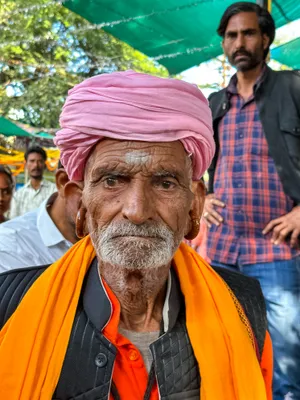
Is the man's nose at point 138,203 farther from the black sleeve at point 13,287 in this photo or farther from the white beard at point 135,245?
the black sleeve at point 13,287

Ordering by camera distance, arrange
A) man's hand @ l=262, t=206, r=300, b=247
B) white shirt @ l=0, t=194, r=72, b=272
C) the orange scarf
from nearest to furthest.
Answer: the orange scarf, white shirt @ l=0, t=194, r=72, b=272, man's hand @ l=262, t=206, r=300, b=247

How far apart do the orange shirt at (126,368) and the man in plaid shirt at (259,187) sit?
1586mm

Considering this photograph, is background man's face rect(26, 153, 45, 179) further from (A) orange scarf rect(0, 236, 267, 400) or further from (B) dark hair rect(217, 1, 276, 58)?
(A) orange scarf rect(0, 236, 267, 400)

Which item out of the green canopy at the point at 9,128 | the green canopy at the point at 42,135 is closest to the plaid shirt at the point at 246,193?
the green canopy at the point at 9,128

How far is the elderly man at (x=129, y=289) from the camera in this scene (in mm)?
1446

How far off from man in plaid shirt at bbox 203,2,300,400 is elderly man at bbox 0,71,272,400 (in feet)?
3.92

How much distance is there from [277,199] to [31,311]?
195 cm

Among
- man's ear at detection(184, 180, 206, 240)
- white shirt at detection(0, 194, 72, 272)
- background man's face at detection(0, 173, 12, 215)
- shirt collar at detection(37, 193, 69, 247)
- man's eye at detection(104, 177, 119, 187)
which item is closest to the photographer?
man's eye at detection(104, 177, 119, 187)

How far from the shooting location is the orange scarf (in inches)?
53.9

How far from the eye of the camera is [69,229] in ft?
8.01

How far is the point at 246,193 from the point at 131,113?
5.40ft

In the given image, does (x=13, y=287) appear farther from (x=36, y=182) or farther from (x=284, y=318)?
(x=36, y=182)

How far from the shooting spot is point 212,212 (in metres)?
3.19

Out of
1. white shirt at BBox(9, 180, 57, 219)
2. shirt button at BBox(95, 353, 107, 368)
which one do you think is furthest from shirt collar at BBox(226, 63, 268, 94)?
white shirt at BBox(9, 180, 57, 219)
